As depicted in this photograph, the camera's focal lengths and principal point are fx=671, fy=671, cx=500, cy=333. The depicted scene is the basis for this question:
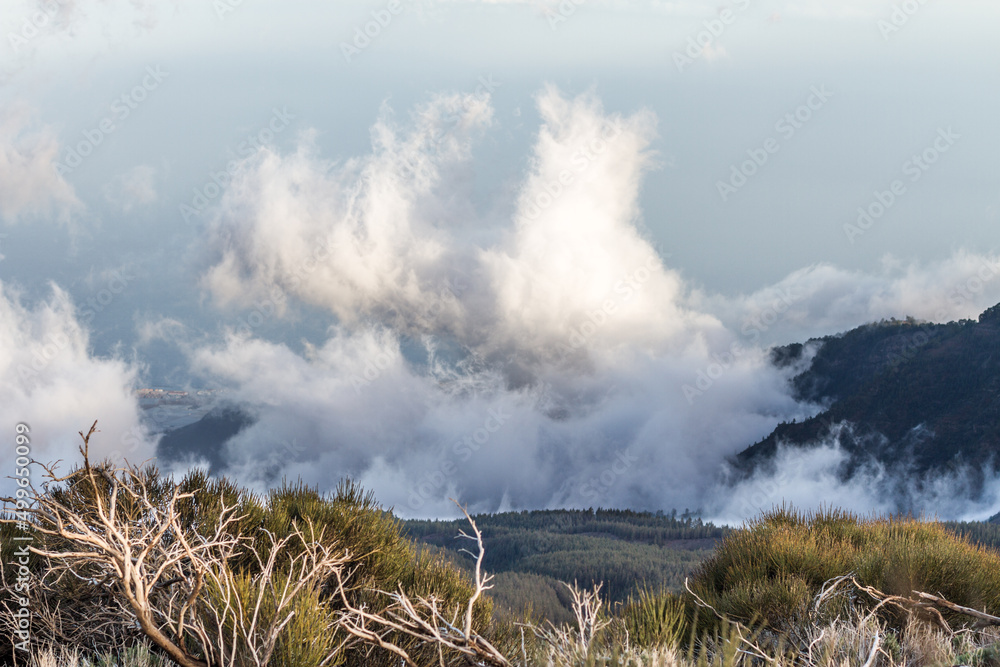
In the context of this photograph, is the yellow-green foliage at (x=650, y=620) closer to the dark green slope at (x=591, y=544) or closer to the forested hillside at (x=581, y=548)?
the forested hillside at (x=581, y=548)

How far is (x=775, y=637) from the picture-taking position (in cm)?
719

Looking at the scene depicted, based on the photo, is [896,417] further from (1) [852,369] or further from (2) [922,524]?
(2) [922,524]

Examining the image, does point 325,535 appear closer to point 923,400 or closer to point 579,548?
point 579,548

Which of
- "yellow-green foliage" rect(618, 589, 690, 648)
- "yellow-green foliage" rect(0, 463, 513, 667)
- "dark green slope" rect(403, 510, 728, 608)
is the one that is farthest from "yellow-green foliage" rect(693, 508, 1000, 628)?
"dark green slope" rect(403, 510, 728, 608)

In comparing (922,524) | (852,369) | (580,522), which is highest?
(852,369)

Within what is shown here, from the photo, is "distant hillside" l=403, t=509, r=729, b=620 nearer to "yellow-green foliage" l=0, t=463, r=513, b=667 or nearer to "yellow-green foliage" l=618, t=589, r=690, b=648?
"yellow-green foliage" l=0, t=463, r=513, b=667

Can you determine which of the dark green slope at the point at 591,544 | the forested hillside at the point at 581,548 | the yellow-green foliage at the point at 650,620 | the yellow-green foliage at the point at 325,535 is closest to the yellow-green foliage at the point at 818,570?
Answer: the yellow-green foliage at the point at 650,620

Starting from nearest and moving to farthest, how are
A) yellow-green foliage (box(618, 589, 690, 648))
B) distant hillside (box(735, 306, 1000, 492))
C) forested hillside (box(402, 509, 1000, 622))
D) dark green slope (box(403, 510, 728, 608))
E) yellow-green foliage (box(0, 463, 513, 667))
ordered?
1. yellow-green foliage (box(618, 589, 690, 648))
2. yellow-green foliage (box(0, 463, 513, 667))
3. forested hillside (box(402, 509, 1000, 622))
4. dark green slope (box(403, 510, 728, 608))
5. distant hillside (box(735, 306, 1000, 492))

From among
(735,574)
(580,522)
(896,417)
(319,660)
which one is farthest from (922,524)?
(896,417)

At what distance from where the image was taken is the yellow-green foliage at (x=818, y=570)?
742cm

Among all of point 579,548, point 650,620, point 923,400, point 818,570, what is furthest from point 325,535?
point 923,400

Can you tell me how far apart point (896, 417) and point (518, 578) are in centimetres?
16179

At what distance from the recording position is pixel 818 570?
8383 millimetres

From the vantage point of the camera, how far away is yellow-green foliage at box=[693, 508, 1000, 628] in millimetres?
7418
